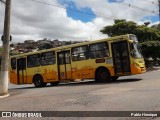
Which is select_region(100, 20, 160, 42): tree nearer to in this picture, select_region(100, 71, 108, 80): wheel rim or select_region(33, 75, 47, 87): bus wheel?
select_region(33, 75, 47, 87): bus wheel

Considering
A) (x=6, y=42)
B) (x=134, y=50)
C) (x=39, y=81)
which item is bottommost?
(x=39, y=81)

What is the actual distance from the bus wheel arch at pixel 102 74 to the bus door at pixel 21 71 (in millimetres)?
7306

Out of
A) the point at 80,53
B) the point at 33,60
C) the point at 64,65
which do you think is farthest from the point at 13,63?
the point at 80,53

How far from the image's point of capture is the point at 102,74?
71.8 feet

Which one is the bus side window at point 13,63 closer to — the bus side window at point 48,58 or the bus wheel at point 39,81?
the bus wheel at point 39,81

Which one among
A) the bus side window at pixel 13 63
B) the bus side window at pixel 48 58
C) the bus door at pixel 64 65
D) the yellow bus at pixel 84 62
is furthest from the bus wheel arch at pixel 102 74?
the bus side window at pixel 13 63

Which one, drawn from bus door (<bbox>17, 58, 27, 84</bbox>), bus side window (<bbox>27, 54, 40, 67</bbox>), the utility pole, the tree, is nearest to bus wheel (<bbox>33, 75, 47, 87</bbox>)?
bus side window (<bbox>27, 54, 40, 67</bbox>)

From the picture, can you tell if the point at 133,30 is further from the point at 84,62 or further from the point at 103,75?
the point at 103,75

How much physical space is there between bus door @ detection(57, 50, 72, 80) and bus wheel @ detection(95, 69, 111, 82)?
7.76 feet

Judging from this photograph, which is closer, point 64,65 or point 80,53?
point 80,53

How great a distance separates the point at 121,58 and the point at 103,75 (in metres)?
Answer: 1.72

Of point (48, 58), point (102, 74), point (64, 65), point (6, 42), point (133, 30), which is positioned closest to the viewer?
point (6, 42)

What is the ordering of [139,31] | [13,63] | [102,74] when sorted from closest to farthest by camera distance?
[102,74] → [13,63] → [139,31]

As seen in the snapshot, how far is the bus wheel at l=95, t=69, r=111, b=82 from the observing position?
2153 centimetres
